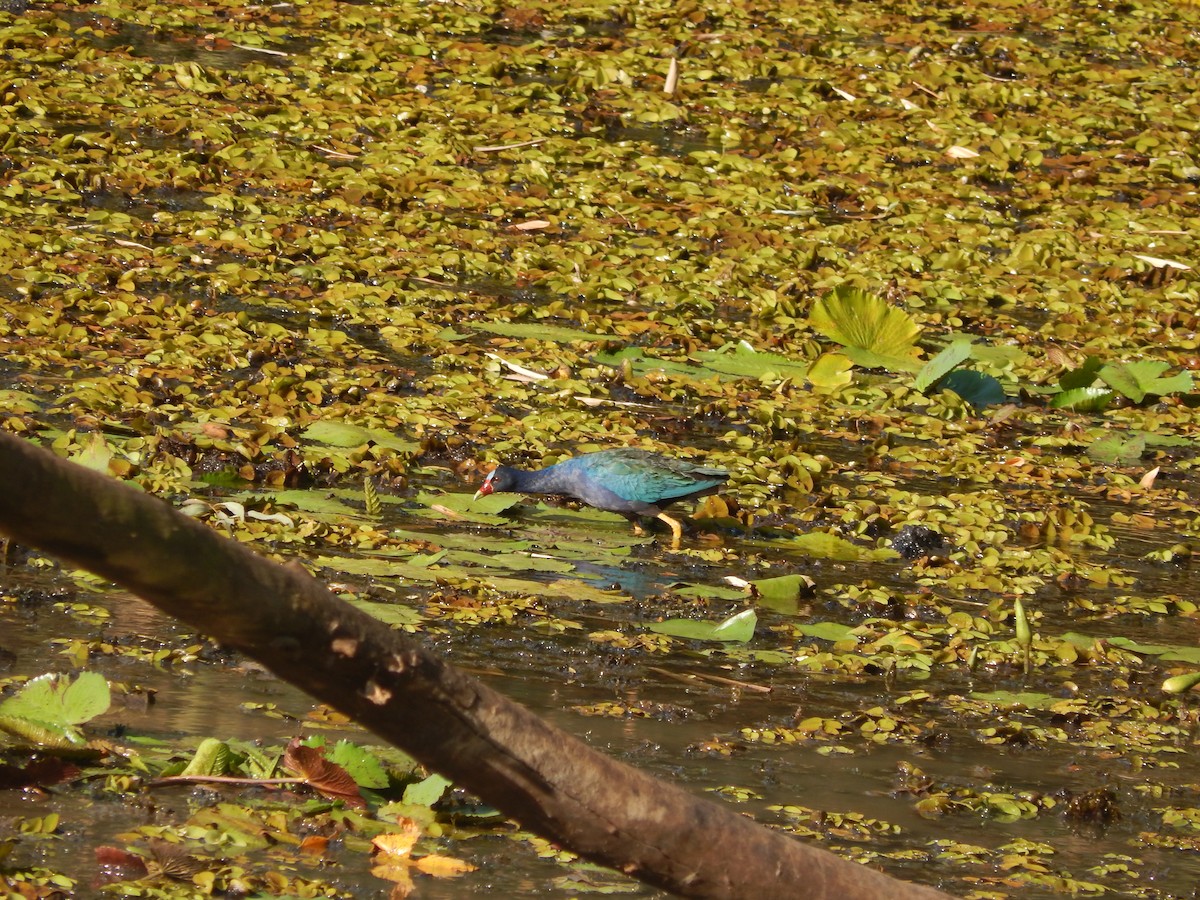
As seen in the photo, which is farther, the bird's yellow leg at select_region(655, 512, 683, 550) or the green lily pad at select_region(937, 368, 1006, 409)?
the green lily pad at select_region(937, 368, 1006, 409)

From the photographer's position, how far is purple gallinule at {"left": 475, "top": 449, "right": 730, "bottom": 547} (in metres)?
6.59

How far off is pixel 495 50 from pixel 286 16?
4.85 feet

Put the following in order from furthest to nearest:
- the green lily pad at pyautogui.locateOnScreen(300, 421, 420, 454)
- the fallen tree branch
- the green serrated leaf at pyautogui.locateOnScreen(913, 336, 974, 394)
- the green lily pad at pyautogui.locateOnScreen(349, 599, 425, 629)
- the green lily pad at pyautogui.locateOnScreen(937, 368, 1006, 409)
Answer: the green lily pad at pyautogui.locateOnScreen(937, 368, 1006, 409)
the green serrated leaf at pyautogui.locateOnScreen(913, 336, 974, 394)
the green lily pad at pyautogui.locateOnScreen(300, 421, 420, 454)
the green lily pad at pyautogui.locateOnScreen(349, 599, 425, 629)
the fallen tree branch

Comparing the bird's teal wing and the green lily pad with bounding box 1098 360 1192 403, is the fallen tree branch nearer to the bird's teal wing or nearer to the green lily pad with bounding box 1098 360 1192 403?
the bird's teal wing

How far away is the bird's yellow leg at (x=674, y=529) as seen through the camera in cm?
675

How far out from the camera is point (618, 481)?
259 inches

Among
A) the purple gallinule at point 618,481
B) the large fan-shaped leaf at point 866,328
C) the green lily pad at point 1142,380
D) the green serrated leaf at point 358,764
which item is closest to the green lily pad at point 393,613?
the purple gallinule at point 618,481

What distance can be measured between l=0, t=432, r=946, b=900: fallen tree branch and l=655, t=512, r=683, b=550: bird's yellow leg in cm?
419

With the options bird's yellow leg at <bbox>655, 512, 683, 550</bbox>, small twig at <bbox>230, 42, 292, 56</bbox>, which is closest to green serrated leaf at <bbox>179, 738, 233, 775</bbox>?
bird's yellow leg at <bbox>655, 512, 683, 550</bbox>

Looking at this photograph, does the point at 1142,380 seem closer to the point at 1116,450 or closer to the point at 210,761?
the point at 1116,450

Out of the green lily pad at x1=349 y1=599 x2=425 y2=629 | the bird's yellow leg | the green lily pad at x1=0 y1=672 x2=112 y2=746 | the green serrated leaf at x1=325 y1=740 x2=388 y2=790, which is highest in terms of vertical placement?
the green lily pad at x1=0 y1=672 x2=112 y2=746

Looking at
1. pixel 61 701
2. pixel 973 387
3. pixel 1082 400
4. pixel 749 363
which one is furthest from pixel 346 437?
pixel 1082 400

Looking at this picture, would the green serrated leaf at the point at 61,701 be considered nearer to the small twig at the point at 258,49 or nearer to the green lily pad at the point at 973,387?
the green lily pad at the point at 973,387

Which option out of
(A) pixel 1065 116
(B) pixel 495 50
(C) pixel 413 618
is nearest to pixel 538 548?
(C) pixel 413 618
